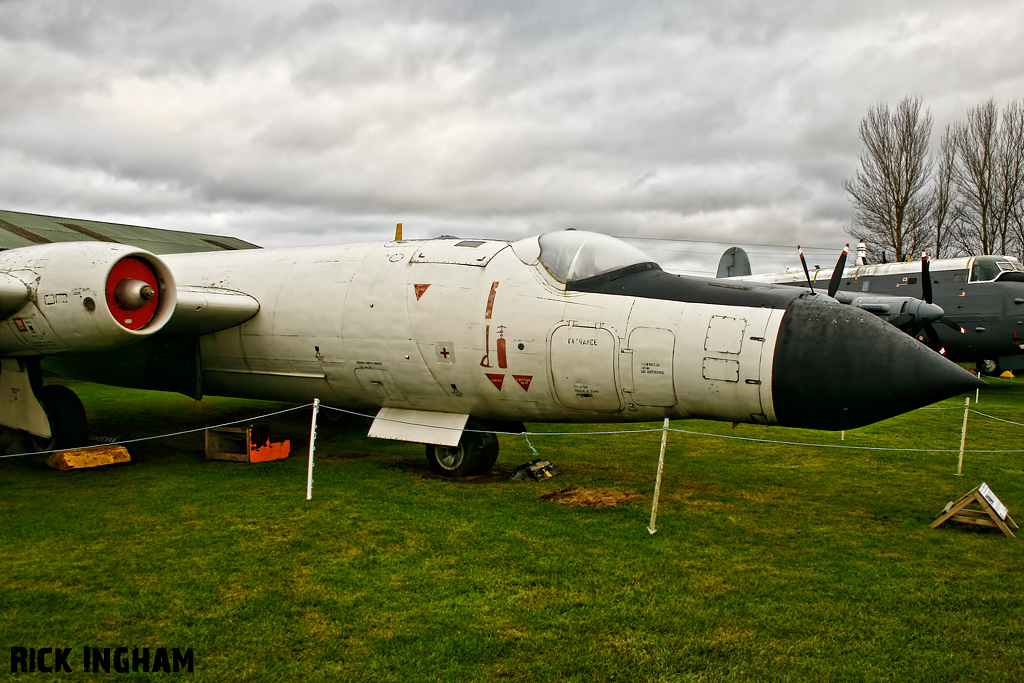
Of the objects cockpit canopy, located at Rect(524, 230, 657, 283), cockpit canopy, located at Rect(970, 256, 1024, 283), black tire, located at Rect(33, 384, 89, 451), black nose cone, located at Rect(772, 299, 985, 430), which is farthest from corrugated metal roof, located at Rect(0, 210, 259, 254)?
cockpit canopy, located at Rect(970, 256, 1024, 283)

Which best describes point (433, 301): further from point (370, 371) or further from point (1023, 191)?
point (1023, 191)

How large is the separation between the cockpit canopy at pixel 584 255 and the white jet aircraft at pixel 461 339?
0.02m

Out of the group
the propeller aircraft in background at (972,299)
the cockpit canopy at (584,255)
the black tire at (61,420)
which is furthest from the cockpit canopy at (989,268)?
the black tire at (61,420)

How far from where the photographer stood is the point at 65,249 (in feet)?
24.1

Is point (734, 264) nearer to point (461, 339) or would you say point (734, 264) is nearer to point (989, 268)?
point (989, 268)

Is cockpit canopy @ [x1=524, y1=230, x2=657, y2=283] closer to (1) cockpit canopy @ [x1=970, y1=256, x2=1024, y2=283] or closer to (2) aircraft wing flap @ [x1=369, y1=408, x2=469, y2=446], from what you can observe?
(2) aircraft wing flap @ [x1=369, y1=408, x2=469, y2=446]

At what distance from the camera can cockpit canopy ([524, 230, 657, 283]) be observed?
22.4 feet

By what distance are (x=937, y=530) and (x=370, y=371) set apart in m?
5.77

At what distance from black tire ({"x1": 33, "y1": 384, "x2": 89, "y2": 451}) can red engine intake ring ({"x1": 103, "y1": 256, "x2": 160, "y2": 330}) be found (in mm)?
2193

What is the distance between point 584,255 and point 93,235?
19.5 m

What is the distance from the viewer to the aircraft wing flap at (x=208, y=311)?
783 cm

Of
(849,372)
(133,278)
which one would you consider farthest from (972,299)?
(133,278)

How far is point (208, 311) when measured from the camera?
7.96 metres

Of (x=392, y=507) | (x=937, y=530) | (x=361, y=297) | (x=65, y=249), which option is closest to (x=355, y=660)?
(x=392, y=507)
